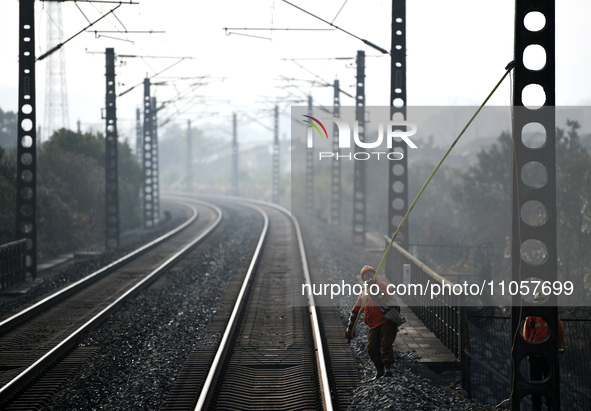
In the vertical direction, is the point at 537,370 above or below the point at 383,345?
below

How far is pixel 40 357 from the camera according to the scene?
39.0 feet

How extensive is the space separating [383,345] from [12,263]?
1325 centimetres

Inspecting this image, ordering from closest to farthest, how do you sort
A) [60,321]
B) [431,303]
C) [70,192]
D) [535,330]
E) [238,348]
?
1. [535,330]
2. [238,348]
3. [431,303]
4. [60,321]
5. [70,192]

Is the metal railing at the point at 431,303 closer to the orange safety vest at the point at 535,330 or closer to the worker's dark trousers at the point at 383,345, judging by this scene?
the worker's dark trousers at the point at 383,345

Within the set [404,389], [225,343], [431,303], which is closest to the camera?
[404,389]

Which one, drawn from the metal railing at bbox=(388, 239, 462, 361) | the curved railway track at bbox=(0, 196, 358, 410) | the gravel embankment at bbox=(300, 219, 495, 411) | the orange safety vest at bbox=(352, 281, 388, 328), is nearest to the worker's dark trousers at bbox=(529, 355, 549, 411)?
the gravel embankment at bbox=(300, 219, 495, 411)

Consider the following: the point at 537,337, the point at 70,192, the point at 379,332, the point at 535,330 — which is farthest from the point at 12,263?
the point at 70,192

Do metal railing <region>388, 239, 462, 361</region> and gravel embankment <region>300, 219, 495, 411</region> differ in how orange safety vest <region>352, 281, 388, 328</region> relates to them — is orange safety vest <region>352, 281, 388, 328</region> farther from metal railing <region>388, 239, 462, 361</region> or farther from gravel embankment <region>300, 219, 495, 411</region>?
metal railing <region>388, 239, 462, 361</region>

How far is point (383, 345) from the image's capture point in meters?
10.2

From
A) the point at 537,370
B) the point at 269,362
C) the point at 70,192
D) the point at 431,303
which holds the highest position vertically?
the point at 70,192

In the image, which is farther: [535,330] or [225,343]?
[225,343]

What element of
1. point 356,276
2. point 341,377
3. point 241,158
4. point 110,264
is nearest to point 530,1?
point 341,377

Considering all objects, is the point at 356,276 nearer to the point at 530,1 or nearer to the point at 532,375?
the point at 532,375

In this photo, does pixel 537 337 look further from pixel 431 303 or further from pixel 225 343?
pixel 225 343
